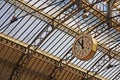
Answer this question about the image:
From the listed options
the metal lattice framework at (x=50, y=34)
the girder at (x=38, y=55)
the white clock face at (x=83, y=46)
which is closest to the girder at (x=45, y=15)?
the metal lattice framework at (x=50, y=34)

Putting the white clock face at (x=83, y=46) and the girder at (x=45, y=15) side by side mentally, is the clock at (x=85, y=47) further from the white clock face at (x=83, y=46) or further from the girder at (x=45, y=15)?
the girder at (x=45, y=15)

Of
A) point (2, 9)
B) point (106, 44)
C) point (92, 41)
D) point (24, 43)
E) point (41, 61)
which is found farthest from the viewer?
point (106, 44)

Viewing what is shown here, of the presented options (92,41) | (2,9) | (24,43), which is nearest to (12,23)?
(2,9)

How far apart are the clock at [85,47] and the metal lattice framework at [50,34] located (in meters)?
6.03

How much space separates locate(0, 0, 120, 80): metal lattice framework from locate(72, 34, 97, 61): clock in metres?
6.03

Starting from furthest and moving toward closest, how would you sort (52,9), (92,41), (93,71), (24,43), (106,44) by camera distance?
(93,71), (106,44), (24,43), (52,9), (92,41)

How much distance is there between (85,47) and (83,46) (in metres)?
0.28

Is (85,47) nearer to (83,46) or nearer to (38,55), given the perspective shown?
(83,46)

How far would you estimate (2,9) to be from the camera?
92.4 ft

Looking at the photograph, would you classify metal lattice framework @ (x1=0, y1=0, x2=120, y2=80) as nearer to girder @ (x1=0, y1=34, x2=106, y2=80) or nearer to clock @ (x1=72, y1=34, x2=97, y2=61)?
girder @ (x1=0, y1=34, x2=106, y2=80)

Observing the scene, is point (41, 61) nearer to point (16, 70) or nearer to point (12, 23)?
point (16, 70)

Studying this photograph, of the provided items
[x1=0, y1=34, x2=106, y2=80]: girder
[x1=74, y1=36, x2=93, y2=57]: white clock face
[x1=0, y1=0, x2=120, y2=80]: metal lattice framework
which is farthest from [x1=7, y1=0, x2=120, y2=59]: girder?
[x1=74, y1=36, x2=93, y2=57]: white clock face

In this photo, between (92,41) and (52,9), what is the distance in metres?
10.7

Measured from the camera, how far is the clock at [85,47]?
783 inches
